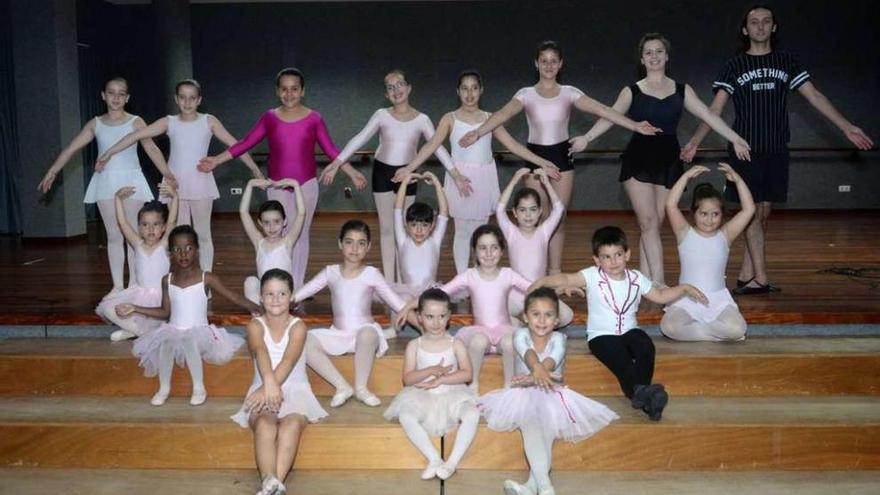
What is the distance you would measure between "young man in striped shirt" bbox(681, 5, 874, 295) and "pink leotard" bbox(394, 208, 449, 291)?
1.44m

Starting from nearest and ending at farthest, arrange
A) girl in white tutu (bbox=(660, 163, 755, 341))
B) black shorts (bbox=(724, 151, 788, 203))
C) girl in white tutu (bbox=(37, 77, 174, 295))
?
girl in white tutu (bbox=(660, 163, 755, 341)), black shorts (bbox=(724, 151, 788, 203)), girl in white tutu (bbox=(37, 77, 174, 295))

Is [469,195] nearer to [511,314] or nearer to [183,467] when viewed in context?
[511,314]

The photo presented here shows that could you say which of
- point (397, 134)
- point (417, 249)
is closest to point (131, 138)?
point (397, 134)

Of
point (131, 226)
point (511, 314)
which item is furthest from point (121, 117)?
point (511, 314)

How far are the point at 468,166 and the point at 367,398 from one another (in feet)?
5.25

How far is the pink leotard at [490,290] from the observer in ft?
14.1

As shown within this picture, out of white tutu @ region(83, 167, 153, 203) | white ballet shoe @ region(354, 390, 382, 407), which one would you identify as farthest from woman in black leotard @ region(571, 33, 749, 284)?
white tutu @ region(83, 167, 153, 203)

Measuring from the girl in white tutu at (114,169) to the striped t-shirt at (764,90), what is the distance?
122 inches

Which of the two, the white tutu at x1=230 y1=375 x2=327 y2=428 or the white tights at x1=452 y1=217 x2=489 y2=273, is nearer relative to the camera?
the white tutu at x1=230 y1=375 x2=327 y2=428

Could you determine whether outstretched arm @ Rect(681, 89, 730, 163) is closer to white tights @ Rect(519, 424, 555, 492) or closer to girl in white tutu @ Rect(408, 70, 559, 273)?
girl in white tutu @ Rect(408, 70, 559, 273)

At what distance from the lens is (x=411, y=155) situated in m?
5.16

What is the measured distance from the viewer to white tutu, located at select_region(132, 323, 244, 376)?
4160 millimetres

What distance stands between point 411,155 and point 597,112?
1056 millimetres

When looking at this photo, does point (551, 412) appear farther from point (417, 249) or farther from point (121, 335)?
point (121, 335)
